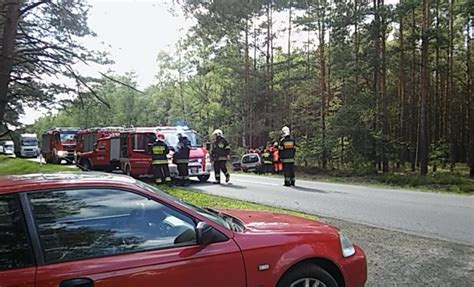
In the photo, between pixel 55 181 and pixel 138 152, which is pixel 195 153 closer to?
pixel 138 152

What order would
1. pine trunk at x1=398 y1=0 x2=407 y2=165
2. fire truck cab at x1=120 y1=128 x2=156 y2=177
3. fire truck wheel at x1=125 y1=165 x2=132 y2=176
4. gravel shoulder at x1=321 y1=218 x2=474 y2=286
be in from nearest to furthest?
gravel shoulder at x1=321 y1=218 x2=474 y2=286
fire truck cab at x1=120 y1=128 x2=156 y2=177
fire truck wheel at x1=125 y1=165 x2=132 y2=176
pine trunk at x1=398 y1=0 x2=407 y2=165

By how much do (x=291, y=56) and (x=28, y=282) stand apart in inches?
1419

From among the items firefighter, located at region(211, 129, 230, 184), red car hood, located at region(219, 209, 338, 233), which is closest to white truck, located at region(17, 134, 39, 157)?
firefighter, located at region(211, 129, 230, 184)

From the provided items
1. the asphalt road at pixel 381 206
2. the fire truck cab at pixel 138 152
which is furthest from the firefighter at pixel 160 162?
the fire truck cab at pixel 138 152

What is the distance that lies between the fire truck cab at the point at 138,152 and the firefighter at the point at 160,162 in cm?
190

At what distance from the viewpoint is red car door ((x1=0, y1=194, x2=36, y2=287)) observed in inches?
119

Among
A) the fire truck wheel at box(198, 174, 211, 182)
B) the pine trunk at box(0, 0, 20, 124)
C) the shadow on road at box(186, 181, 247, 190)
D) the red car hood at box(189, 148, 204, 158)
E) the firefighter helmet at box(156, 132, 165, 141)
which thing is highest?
the pine trunk at box(0, 0, 20, 124)

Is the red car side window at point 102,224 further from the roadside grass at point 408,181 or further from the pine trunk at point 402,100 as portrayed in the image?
the pine trunk at point 402,100

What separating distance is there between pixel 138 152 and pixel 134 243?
52.4 feet

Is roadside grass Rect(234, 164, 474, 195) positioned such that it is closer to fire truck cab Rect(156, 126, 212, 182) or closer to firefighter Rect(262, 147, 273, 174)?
firefighter Rect(262, 147, 273, 174)

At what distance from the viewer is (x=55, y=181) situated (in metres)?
3.62

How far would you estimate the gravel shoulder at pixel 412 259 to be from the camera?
561 cm

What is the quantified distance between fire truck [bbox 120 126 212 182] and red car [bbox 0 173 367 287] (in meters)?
14.4

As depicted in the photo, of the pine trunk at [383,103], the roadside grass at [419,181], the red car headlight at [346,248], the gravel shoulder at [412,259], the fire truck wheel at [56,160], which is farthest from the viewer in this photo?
the fire truck wheel at [56,160]
